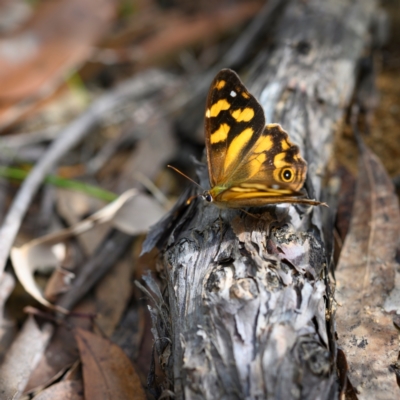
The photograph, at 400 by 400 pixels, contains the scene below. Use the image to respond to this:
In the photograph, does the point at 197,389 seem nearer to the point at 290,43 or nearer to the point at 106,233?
the point at 106,233

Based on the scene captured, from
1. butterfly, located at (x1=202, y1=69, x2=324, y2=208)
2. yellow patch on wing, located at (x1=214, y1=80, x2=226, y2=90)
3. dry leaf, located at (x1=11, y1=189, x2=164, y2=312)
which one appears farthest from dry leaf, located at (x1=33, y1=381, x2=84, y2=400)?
yellow patch on wing, located at (x1=214, y1=80, x2=226, y2=90)

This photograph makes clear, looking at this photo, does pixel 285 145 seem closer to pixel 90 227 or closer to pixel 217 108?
pixel 217 108

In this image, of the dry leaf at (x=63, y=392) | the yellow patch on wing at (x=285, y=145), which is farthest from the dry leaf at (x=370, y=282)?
the dry leaf at (x=63, y=392)

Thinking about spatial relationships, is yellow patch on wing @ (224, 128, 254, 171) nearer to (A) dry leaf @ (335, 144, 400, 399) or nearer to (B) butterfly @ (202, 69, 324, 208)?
(B) butterfly @ (202, 69, 324, 208)

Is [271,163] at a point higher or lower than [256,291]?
higher

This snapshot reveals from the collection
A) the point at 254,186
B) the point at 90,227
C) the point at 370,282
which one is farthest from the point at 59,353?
the point at 370,282

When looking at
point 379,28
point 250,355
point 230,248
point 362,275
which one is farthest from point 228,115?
point 379,28
